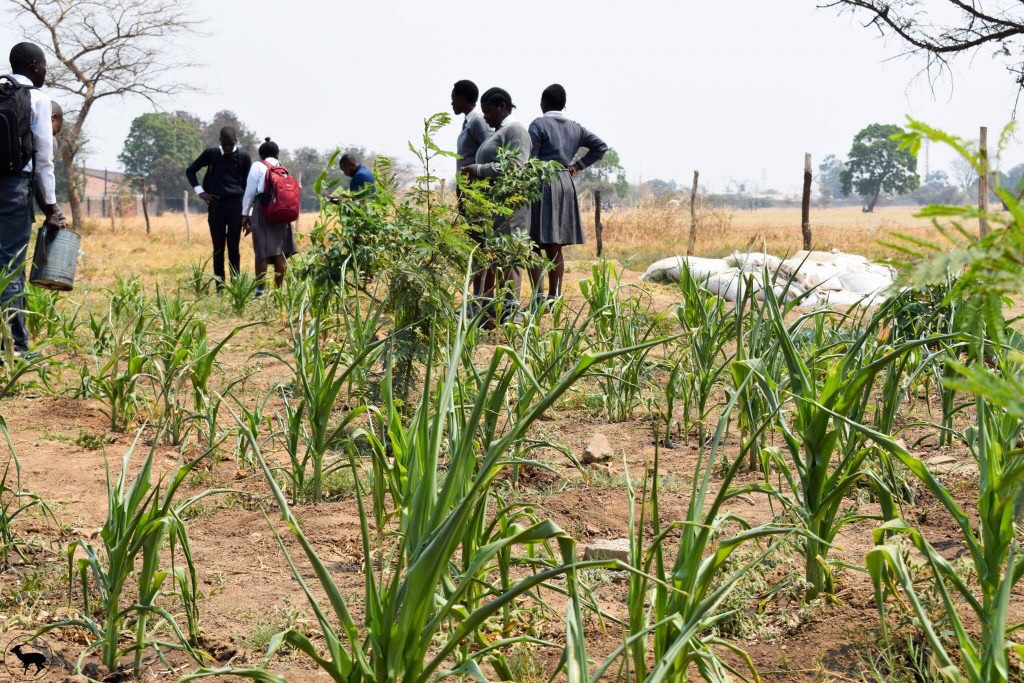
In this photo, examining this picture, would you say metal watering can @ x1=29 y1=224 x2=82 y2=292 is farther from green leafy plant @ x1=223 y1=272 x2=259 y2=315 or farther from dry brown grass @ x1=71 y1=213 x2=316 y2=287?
green leafy plant @ x1=223 y1=272 x2=259 y2=315

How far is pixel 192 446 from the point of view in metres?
3.24

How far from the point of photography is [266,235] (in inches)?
280

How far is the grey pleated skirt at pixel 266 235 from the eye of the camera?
7.10m

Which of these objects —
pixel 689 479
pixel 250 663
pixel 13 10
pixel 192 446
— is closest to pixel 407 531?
pixel 250 663

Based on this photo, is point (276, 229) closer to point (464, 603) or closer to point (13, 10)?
point (464, 603)

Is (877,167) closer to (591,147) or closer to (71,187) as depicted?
(71,187)

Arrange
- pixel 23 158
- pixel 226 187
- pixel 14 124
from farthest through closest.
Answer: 1. pixel 226 187
2. pixel 23 158
3. pixel 14 124

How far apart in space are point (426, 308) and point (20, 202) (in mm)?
2353

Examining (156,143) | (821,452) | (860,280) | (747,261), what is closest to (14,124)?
(821,452)

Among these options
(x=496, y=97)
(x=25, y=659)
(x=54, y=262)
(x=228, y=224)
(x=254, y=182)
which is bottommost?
(x=25, y=659)

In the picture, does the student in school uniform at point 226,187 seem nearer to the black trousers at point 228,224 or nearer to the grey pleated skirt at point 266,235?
the black trousers at point 228,224

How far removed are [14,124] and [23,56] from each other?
1.21 ft

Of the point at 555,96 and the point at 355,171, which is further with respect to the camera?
the point at 355,171

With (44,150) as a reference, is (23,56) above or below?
above
